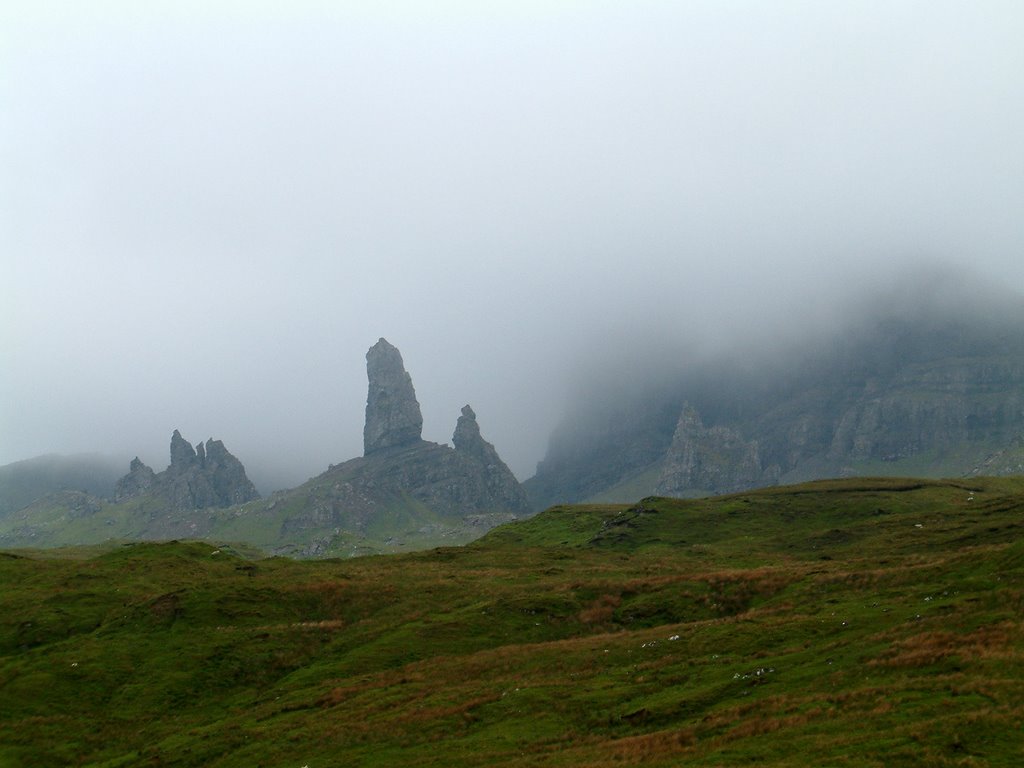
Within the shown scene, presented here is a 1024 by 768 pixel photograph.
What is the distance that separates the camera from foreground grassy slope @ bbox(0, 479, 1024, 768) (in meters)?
35.1

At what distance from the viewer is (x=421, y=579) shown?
114m

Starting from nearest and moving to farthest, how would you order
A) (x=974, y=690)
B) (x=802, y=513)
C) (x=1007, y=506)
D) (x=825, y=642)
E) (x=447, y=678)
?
(x=974, y=690) < (x=825, y=642) < (x=447, y=678) < (x=1007, y=506) < (x=802, y=513)

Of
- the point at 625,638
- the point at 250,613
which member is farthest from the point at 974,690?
the point at 250,613

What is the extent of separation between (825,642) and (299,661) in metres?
51.4

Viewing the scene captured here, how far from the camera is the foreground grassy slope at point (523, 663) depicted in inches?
1382

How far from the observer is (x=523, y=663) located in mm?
63688

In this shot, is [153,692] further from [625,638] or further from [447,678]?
[625,638]

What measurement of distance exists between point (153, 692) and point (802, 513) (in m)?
168

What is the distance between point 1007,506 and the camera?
13788 centimetres

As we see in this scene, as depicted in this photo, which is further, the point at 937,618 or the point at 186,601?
the point at 186,601

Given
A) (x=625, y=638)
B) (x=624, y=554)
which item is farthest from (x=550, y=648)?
(x=624, y=554)

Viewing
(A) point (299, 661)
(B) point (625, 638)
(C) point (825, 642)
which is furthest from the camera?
(A) point (299, 661)

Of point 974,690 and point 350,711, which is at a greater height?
point 974,690

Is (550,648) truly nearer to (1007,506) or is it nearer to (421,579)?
(421,579)
